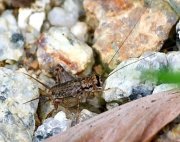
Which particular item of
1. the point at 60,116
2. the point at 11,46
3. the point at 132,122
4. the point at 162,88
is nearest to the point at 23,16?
the point at 11,46

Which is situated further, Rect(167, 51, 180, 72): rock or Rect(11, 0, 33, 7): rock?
Rect(11, 0, 33, 7): rock

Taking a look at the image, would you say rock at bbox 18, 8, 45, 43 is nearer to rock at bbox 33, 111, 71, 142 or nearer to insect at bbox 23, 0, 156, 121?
insect at bbox 23, 0, 156, 121

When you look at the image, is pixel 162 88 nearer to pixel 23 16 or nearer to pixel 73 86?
pixel 73 86

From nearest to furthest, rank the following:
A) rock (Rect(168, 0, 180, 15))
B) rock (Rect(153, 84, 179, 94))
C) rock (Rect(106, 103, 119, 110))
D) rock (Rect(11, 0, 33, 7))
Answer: rock (Rect(153, 84, 179, 94)) → rock (Rect(106, 103, 119, 110)) → rock (Rect(168, 0, 180, 15)) → rock (Rect(11, 0, 33, 7))

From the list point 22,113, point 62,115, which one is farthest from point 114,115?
point 22,113

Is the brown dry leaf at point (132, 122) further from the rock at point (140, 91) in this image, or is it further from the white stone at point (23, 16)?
the white stone at point (23, 16)

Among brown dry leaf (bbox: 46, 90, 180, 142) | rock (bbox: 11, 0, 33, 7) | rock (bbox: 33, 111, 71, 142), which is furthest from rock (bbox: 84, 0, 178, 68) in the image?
brown dry leaf (bbox: 46, 90, 180, 142)

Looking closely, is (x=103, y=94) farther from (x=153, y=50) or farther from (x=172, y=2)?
(x=172, y=2)
